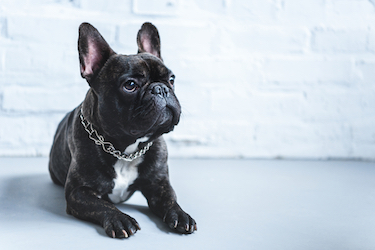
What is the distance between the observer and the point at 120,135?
139 centimetres

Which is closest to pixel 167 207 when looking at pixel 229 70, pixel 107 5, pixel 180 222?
pixel 180 222

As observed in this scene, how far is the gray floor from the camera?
4.09ft

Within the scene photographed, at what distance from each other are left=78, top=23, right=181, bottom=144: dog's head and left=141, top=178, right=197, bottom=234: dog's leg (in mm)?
218

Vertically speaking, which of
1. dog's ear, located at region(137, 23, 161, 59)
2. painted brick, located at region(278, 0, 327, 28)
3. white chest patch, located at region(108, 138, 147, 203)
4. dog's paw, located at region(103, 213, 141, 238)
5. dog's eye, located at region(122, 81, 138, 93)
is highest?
painted brick, located at region(278, 0, 327, 28)

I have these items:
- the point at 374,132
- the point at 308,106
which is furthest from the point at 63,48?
the point at 374,132

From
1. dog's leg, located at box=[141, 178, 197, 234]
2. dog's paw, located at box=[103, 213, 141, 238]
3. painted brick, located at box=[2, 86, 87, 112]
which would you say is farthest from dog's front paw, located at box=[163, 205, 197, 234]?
painted brick, located at box=[2, 86, 87, 112]

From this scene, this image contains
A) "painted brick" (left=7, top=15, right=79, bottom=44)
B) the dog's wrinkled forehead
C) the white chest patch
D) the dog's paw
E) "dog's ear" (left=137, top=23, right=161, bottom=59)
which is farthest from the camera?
"painted brick" (left=7, top=15, right=79, bottom=44)

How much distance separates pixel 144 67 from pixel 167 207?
0.48 metres

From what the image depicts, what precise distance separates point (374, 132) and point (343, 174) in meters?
0.64

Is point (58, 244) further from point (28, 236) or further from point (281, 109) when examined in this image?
point (281, 109)

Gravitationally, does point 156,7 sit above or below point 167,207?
above

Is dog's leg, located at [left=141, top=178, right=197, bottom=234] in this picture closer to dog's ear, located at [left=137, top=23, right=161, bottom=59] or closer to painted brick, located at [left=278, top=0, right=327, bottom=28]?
dog's ear, located at [left=137, top=23, right=161, bottom=59]

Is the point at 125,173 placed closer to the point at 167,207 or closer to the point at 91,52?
the point at 167,207

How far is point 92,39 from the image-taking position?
140cm
